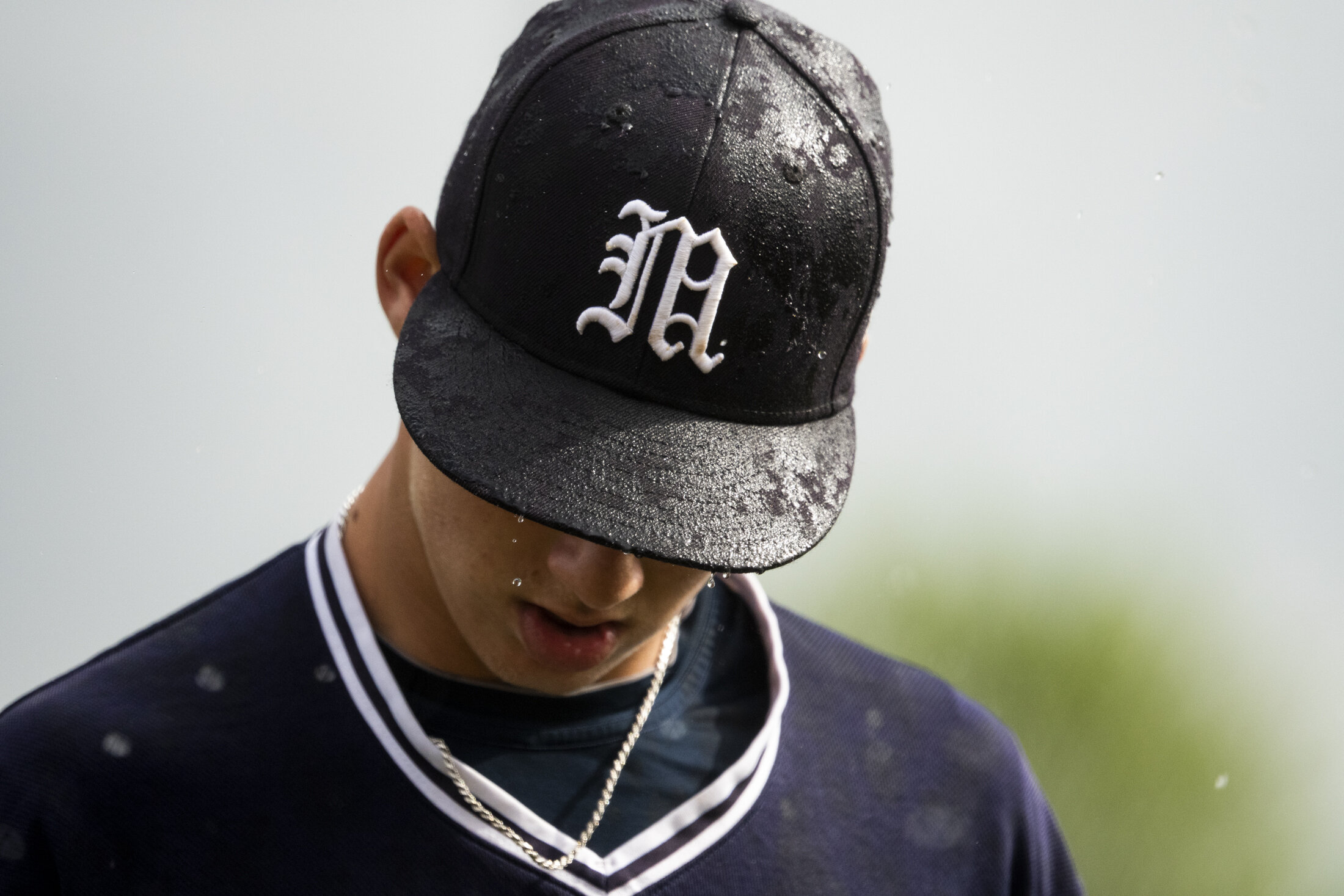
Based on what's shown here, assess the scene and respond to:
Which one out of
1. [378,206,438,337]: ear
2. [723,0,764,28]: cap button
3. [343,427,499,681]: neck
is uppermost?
[723,0,764,28]: cap button

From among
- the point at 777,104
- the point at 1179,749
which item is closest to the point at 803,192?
the point at 777,104

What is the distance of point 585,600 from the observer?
3.52 feet

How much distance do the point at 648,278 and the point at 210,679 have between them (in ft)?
2.15

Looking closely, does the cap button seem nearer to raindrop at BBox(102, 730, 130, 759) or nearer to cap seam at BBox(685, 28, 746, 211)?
cap seam at BBox(685, 28, 746, 211)

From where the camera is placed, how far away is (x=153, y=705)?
123 centimetres

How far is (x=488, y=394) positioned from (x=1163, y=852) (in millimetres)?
3442

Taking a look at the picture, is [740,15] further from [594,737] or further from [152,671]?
[152,671]

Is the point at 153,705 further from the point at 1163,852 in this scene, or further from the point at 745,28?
the point at 1163,852

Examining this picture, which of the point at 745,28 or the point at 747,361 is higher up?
the point at 745,28

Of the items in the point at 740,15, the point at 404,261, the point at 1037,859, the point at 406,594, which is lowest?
the point at 1037,859

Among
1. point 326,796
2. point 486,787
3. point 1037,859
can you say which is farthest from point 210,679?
point 1037,859

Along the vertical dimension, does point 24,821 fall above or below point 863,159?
below

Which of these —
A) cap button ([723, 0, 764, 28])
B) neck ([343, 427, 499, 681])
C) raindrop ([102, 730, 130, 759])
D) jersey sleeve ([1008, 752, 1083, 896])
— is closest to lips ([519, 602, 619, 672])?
neck ([343, 427, 499, 681])

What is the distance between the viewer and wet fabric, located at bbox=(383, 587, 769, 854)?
1.27m
